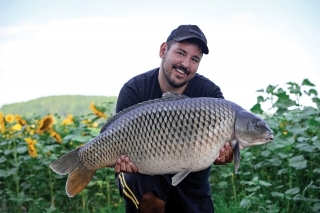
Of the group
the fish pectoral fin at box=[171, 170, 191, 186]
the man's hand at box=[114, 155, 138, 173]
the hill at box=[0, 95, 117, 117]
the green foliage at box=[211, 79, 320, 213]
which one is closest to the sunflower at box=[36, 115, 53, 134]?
the green foliage at box=[211, 79, 320, 213]

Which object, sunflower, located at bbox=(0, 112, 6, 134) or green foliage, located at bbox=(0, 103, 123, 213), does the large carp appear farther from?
sunflower, located at bbox=(0, 112, 6, 134)

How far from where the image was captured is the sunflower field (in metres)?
4.21

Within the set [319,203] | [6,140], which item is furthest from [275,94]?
[6,140]

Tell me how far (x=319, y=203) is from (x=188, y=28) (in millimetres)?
1558

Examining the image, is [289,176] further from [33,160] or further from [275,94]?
[33,160]

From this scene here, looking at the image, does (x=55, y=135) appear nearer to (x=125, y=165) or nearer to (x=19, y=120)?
(x=19, y=120)

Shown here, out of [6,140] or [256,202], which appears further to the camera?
[6,140]

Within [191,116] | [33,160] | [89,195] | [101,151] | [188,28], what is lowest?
[89,195]

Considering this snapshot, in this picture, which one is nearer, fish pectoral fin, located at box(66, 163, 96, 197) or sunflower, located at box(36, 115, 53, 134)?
fish pectoral fin, located at box(66, 163, 96, 197)

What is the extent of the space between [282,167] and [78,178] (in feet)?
6.15

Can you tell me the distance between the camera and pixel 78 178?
10.2 feet

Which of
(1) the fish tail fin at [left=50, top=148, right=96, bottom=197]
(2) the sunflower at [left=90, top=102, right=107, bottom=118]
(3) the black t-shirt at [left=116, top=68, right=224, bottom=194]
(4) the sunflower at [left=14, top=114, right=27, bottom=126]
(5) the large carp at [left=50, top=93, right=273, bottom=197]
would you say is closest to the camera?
(5) the large carp at [left=50, top=93, right=273, bottom=197]

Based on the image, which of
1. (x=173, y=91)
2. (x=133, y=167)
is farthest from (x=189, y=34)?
(x=133, y=167)

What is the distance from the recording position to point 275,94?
4.85m
